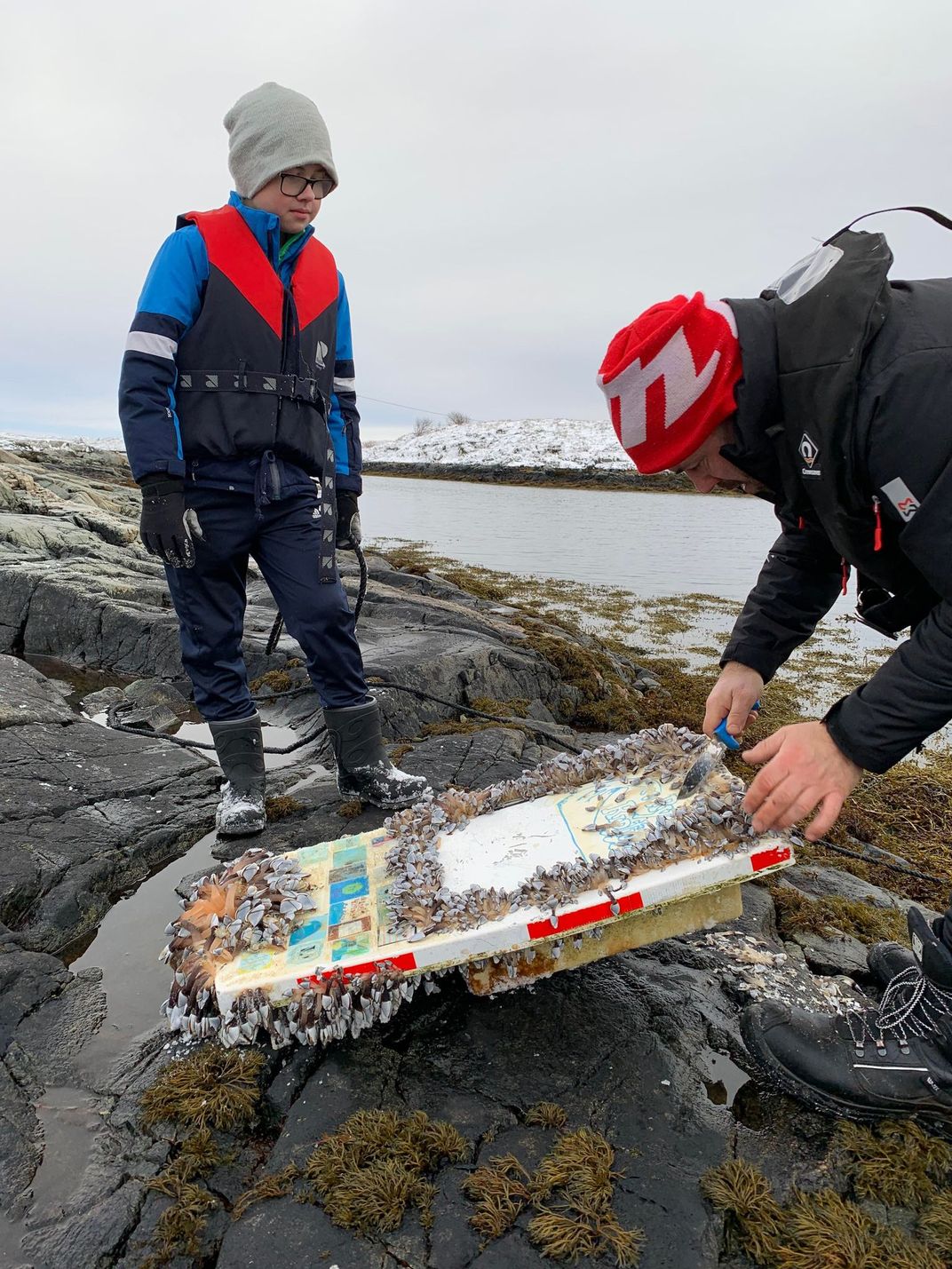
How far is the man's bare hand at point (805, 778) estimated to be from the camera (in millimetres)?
2195

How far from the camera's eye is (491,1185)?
7.16 feet

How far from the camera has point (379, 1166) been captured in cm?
222

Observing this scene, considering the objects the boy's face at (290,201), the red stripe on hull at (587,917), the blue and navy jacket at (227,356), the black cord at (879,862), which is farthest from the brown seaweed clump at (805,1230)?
the boy's face at (290,201)

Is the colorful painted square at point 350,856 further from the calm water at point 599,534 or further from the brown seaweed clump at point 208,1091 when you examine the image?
the calm water at point 599,534

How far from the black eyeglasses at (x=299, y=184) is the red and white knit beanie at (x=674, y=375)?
2.47 m

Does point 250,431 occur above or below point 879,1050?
above

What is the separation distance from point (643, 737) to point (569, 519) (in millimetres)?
28793

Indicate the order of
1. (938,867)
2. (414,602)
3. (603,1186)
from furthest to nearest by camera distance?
(414,602) < (938,867) < (603,1186)

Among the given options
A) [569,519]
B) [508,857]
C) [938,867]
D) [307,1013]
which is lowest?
[569,519]

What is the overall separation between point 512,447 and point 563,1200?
78.0m

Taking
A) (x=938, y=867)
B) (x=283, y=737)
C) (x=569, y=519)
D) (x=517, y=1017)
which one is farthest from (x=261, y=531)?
(x=569, y=519)

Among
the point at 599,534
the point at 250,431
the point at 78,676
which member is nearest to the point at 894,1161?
the point at 250,431

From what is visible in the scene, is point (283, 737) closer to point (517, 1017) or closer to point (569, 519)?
point (517, 1017)

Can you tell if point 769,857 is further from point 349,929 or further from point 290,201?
point 290,201
